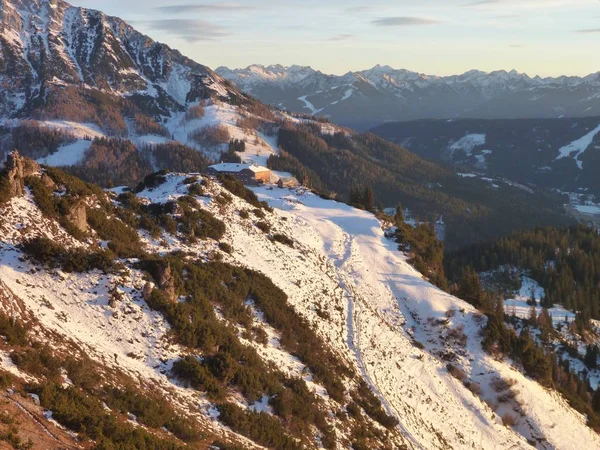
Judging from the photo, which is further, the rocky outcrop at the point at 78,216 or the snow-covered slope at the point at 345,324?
the rocky outcrop at the point at 78,216

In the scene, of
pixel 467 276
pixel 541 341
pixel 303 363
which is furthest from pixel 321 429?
pixel 541 341

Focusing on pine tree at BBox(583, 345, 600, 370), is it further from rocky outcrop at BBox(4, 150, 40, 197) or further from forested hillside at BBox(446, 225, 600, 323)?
rocky outcrop at BBox(4, 150, 40, 197)

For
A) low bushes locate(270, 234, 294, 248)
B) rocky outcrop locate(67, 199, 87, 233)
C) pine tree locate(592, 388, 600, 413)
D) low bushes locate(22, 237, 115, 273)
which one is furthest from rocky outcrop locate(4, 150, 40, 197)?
pine tree locate(592, 388, 600, 413)

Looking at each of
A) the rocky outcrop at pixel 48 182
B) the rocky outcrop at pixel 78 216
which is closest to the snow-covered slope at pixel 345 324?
the rocky outcrop at pixel 78 216

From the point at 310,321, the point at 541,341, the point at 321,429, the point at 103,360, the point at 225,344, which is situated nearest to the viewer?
the point at 103,360

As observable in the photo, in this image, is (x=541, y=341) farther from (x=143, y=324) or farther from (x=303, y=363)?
(x=143, y=324)

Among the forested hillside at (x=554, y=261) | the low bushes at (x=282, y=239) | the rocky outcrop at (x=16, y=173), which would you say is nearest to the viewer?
the rocky outcrop at (x=16, y=173)

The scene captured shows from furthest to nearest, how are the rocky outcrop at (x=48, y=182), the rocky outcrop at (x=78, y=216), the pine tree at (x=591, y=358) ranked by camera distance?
1. the pine tree at (x=591, y=358)
2. the rocky outcrop at (x=48, y=182)
3. the rocky outcrop at (x=78, y=216)

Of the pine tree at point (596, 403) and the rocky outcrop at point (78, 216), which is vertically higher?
the rocky outcrop at point (78, 216)

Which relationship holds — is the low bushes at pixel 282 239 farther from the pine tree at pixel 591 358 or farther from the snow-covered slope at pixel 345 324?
the pine tree at pixel 591 358
